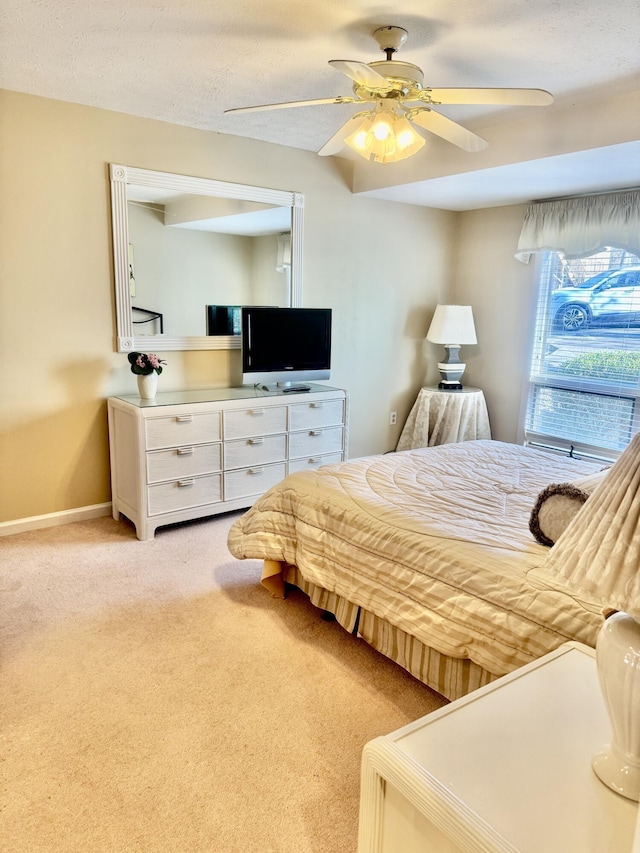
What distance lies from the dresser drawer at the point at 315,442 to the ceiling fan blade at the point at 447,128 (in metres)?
2.03

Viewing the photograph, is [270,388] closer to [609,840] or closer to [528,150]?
[528,150]

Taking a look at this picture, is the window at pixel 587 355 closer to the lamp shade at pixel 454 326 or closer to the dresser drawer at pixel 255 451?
the lamp shade at pixel 454 326

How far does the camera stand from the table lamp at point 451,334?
4.64 metres

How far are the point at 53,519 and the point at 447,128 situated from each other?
2981mm

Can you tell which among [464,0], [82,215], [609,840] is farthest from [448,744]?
[82,215]

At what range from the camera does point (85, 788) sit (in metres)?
1.62

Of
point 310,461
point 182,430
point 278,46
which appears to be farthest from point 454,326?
point 278,46

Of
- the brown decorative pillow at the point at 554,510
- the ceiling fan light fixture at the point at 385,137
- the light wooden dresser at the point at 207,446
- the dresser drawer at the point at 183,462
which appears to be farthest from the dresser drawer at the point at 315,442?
the brown decorative pillow at the point at 554,510

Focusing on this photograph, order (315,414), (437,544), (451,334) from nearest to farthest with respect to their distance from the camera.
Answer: (437,544) → (315,414) → (451,334)

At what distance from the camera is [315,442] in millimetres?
3971

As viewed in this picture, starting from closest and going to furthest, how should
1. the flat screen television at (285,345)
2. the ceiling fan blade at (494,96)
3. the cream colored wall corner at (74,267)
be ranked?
the ceiling fan blade at (494,96) → the cream colored wall corner at (74,267) → the flat screen television at (285,345)

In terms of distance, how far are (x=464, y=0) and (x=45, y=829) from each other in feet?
9.35

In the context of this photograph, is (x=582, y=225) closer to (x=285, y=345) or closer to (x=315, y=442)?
(x=285, y=345)

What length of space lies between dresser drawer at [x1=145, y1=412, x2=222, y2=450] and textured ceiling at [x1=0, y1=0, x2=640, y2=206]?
1.71m
